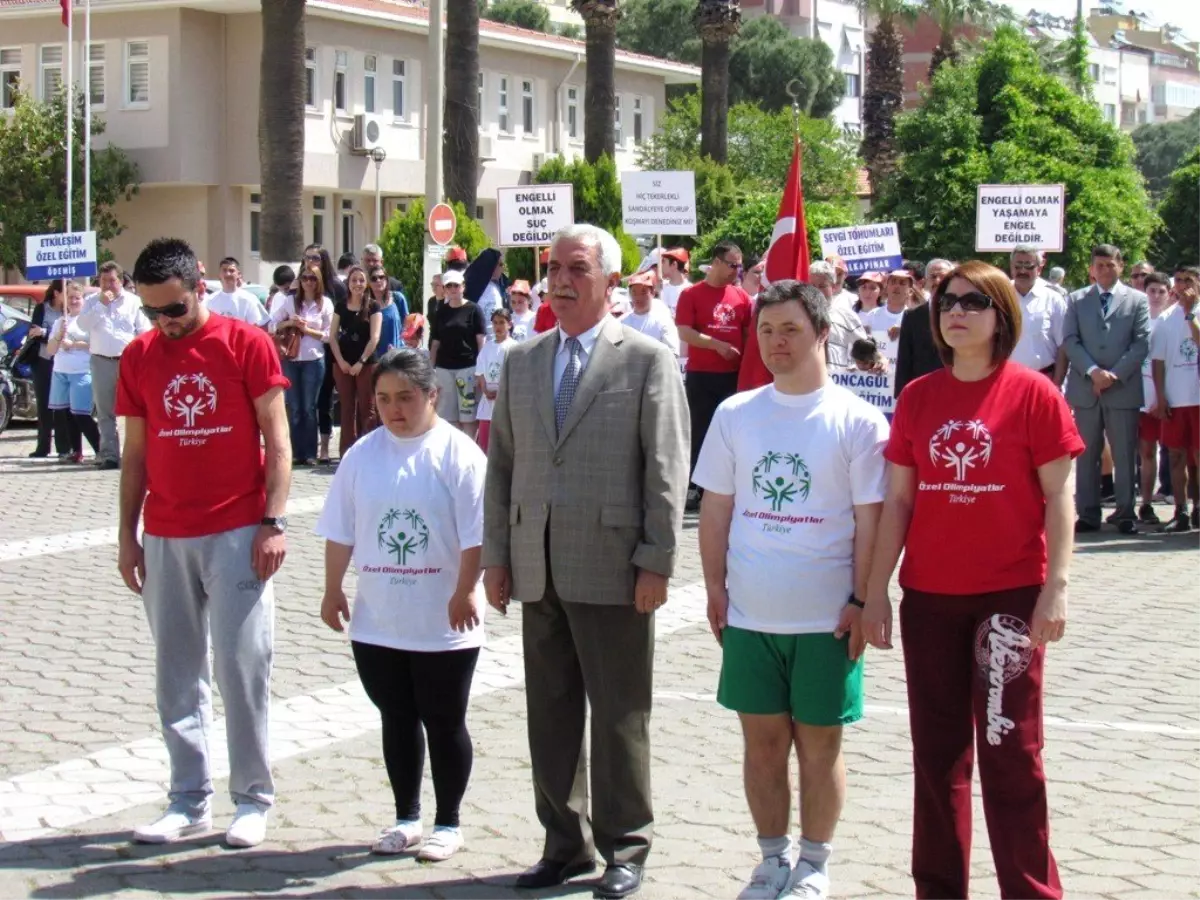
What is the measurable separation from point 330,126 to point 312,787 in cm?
4374

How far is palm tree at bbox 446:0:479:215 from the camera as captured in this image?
91.5 ft

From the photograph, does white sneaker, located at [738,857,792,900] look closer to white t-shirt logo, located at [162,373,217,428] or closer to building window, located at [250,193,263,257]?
white t-shirt logo, located at [162,373,217,428]

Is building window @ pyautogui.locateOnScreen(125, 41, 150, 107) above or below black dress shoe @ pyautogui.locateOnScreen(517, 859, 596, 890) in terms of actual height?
above

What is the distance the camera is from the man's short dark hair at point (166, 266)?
20.9 ft

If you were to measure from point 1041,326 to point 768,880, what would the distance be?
31.9ft

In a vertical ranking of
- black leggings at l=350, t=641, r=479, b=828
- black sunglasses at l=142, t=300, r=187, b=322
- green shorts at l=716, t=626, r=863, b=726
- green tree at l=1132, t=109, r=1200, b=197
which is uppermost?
green tree at l=1132, t=109, r=1200, b=197

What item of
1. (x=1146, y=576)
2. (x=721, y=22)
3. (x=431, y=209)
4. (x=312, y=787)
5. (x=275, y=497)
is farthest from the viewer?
(x=721, y=22)

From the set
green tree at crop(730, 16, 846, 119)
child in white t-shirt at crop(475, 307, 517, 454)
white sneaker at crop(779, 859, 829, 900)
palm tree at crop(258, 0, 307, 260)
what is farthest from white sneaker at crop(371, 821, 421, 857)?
green tree at crop(730, 16, 846, 119)

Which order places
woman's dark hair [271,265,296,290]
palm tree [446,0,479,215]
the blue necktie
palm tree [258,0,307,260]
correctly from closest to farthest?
the blue necktie < woman's dark hair [271,265,296,290] < palm tree [258,0,307,260] < palm tree [446,0,479,215]

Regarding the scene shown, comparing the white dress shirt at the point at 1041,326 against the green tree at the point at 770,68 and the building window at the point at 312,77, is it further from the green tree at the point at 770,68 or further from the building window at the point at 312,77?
the green tree at the point at 770,68

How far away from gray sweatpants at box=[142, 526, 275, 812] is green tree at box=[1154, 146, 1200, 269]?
1704 inches

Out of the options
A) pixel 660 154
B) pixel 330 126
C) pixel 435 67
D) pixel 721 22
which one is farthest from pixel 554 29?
pixel 435 67

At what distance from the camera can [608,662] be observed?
5.85 meters

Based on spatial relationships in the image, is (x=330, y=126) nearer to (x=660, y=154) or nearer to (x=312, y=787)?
(x=660, y=154)
